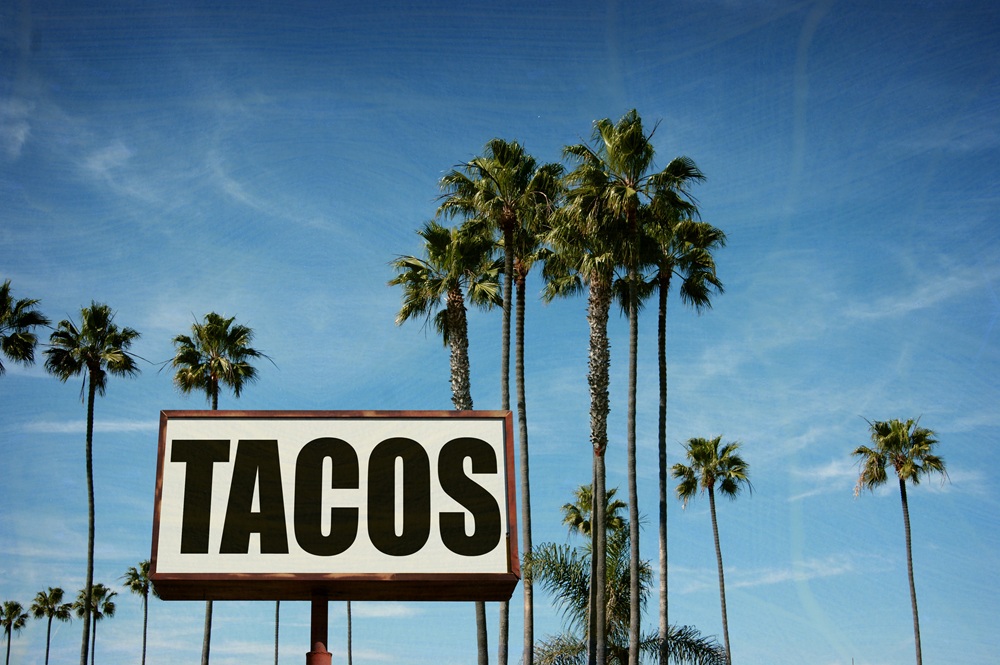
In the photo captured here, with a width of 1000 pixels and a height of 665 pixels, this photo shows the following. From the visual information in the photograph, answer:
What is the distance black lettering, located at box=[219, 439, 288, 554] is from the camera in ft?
42.9

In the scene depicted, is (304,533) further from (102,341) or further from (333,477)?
(102,341)

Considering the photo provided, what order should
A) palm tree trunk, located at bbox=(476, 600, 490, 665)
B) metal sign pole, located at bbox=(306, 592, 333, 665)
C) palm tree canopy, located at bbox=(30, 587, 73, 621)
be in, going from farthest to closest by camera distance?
palm tree canopy, located at bbox=(30, 587, 73, 621), palm tree trunk, located at bbox=(476, 600, 490, 665), metal sign pole, located at bbox=(306, 592, 333, 665)

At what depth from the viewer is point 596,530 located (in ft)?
103

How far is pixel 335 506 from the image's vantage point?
1339 centimetres

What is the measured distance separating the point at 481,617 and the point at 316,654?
17670 millimetres

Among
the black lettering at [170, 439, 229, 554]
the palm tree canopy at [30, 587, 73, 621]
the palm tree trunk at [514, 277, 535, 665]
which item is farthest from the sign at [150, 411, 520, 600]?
the palm tree canopy at [30, 587, 73, 621]

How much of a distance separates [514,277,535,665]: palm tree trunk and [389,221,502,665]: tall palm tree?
109 cm

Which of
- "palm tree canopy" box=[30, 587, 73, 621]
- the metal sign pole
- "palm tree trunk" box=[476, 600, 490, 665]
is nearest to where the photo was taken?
the metal sign pole

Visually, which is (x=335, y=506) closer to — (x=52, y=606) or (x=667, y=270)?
(x=667, y=270)

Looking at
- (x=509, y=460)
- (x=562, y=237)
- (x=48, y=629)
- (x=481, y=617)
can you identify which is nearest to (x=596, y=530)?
(x=481, y=617)

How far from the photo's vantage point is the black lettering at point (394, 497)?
13.2 metres

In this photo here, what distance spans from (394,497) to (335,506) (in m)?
0.76

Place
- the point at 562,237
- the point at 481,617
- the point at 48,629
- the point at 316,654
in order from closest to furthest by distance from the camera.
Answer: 1. the point at 316,654
2. the point at 481,617
3. the point at 562,237
4. the point at 48,629

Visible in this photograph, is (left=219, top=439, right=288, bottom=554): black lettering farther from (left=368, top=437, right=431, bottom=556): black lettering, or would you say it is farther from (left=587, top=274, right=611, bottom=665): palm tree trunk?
(left=587, top=274, right=611, bottom=665): palm tree trunk
